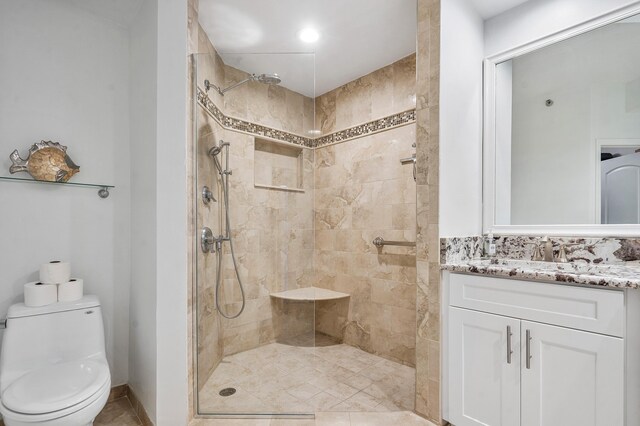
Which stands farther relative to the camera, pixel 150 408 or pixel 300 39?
pixel 300 39

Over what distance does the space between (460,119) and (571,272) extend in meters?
1.03

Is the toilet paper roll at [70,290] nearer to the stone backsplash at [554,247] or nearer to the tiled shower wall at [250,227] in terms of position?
the tiled shower wall at [250,227]

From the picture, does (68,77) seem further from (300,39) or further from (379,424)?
(379,424)

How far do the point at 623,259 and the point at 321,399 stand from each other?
1870 mm

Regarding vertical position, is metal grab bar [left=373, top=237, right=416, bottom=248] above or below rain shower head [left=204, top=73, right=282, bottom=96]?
below

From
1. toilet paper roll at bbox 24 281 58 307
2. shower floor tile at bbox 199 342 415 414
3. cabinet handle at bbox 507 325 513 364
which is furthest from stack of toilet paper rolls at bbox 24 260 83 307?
cabinet handle at bbox 507 325 513 364

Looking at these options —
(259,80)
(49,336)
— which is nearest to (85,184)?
(49,336)

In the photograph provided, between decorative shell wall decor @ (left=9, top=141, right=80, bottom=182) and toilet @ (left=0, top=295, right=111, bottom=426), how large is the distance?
2.42ft

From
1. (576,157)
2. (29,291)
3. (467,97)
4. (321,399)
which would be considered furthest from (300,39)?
(321,399)

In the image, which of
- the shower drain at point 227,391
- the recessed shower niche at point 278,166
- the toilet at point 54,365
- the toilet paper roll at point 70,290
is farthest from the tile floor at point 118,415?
the recessed shower niche at point 278,166

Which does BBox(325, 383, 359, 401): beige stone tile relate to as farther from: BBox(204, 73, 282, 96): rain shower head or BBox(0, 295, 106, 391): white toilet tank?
BBox(204, 73, 282, 96): rain shower head

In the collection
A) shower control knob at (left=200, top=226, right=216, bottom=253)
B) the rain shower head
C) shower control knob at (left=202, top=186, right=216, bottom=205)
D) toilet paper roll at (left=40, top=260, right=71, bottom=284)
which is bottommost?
toilet paper roll at (left=40, top=260, right=71, bottom=284)

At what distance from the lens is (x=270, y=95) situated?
193 centimetres

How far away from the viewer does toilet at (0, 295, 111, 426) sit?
4.38 ft
